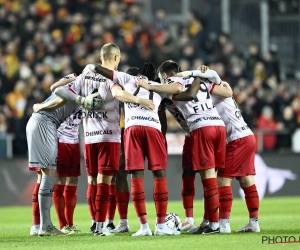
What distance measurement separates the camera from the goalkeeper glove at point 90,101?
10570mm

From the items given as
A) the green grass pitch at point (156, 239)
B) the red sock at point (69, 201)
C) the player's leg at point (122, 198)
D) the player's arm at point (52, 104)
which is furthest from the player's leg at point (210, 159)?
the red sock at point (69, 201)

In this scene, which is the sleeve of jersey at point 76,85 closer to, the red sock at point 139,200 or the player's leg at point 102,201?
the player's leg at point 102,201

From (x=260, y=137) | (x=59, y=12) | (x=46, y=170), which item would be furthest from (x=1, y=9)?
(x=46, y=170)

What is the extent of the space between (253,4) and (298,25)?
55.5 inches

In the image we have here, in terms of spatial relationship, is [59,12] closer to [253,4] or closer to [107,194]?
[253,4]

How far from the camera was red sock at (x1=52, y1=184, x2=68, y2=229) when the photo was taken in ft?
37.9

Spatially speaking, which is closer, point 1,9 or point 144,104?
point 144,104

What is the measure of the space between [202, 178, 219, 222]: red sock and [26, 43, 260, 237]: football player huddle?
0.01 m

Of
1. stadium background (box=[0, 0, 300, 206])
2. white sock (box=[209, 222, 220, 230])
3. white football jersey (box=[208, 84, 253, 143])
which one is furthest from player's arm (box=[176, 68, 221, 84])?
stadium background (box=[0, 0, 300, 206])

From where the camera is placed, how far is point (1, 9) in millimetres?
23672

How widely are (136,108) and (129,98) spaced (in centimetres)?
21

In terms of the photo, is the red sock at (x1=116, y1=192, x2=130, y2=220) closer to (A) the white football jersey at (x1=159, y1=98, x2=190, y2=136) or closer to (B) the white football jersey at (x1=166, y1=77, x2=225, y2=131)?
(A) the white football jersey at (x1=159, y1=98, x2=190, y2=136)

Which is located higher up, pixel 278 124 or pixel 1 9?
pixel 1 9

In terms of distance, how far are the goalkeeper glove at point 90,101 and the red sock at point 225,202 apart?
1906mm
